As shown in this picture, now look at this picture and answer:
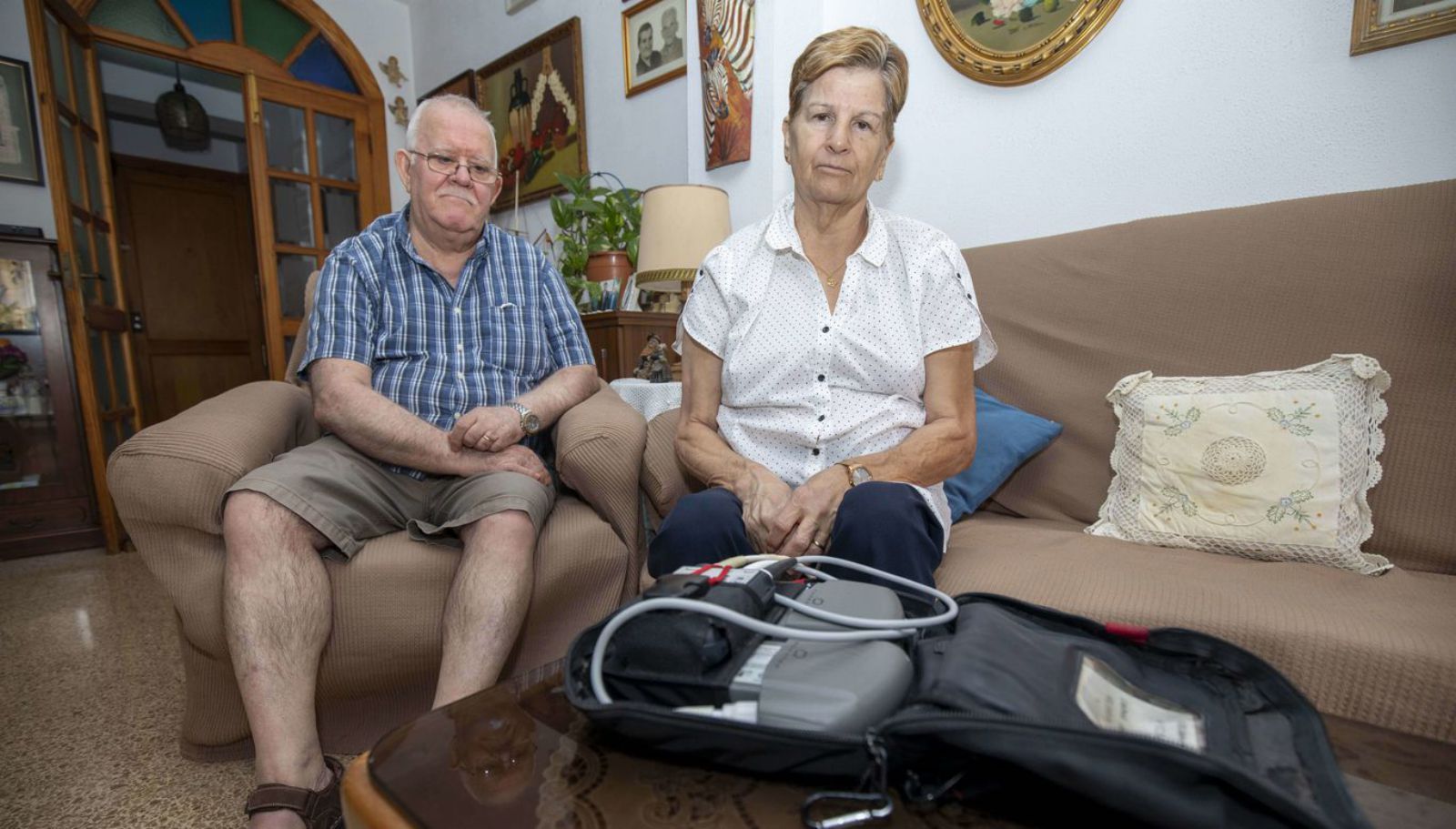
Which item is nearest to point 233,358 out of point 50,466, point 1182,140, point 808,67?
point 50,466

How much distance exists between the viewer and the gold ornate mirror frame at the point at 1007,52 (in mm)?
1557

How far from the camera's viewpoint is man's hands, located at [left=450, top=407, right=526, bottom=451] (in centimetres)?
123

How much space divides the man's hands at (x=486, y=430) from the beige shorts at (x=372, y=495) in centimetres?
6

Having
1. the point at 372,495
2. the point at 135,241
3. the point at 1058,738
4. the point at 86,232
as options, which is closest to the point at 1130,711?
the point at 1058,738

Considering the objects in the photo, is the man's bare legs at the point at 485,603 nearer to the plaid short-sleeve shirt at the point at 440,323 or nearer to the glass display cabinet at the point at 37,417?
the plaid short-sleeve shirt at the point at 440,323

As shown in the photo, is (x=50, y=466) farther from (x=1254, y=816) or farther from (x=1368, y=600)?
(x=1368, y=600)

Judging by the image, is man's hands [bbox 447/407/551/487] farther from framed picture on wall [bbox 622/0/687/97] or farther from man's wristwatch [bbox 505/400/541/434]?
framed picture on wall [bbox 622/0/687/97]

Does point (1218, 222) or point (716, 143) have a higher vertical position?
point (716, 143)

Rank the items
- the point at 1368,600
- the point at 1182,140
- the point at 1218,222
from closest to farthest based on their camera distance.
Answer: the point at 1368,600 < the point at 1218,222 < the point at 1182,140

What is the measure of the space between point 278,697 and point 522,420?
576 millimetres

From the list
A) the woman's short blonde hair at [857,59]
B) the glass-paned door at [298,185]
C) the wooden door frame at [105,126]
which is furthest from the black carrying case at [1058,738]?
the glass-paned door at [298,185]

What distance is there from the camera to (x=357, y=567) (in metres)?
1.07

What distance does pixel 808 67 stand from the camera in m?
1.14

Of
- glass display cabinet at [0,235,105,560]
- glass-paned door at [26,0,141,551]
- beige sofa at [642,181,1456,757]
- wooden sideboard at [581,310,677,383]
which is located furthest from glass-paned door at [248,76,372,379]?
beige sofa at [642,181,1456,757]
